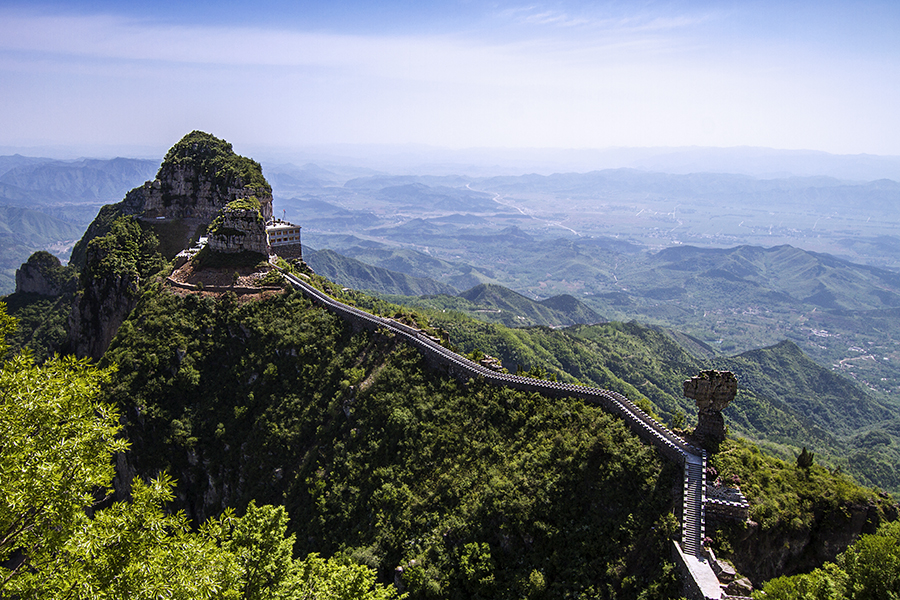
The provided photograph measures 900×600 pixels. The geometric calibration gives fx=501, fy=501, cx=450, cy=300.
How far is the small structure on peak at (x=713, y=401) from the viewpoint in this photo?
3938 centimetres

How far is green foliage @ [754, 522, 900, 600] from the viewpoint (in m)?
24.6

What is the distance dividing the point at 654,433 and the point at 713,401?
17.7 feet

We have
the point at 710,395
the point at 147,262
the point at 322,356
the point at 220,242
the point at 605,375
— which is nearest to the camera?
the point at 710,395

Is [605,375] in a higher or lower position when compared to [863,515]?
lower

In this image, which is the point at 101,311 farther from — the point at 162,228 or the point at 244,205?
the point at 244,205

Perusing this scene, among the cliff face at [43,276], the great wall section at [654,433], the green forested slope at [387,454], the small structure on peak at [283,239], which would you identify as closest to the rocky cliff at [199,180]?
the small structure on peak at [283,239]

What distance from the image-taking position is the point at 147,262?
9062 centimetres

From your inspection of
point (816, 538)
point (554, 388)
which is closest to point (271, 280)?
point (554, 388)

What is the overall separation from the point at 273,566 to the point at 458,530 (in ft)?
49.9

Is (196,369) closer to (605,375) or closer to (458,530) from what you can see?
(458,530)

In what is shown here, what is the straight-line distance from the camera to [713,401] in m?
39.8

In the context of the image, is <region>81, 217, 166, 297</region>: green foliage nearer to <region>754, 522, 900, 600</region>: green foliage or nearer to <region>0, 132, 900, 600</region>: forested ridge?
<region>0, 132, 900, 600</region>: forested ridge

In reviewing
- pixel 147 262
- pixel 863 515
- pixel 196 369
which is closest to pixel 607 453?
pixel 863 515

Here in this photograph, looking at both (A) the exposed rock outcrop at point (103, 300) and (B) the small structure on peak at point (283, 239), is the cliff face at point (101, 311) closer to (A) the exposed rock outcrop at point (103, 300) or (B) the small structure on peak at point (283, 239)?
(A) the exposed rock outcrop at point (103, 300)
